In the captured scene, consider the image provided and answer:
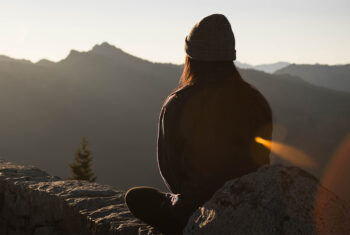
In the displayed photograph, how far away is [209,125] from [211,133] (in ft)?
0.18

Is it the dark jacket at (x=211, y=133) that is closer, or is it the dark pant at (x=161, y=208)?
the dark jacket at (x=211, y=133)

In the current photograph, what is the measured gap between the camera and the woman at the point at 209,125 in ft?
9.09

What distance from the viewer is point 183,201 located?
2959 mm

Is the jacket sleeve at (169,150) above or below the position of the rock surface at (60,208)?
above

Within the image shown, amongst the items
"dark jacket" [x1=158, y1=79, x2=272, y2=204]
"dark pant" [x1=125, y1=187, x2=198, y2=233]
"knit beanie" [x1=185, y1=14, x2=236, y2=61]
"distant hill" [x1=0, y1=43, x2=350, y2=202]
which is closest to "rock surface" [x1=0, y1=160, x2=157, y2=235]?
"dark pant" [x1=125, y1=187, x2=198, y2=233]

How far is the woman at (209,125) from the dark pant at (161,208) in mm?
10

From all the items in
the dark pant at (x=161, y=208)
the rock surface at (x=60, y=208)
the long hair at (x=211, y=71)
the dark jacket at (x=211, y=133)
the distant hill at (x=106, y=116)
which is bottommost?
the distant hill at (x=106, y=116)

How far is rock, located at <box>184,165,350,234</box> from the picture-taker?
2.17 meters

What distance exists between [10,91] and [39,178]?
132m

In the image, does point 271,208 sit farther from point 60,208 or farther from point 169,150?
point 60,208

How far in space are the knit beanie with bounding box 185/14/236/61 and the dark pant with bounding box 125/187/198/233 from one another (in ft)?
3.46

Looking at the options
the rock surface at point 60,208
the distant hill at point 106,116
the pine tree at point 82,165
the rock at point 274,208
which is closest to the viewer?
the rock at point 274,208

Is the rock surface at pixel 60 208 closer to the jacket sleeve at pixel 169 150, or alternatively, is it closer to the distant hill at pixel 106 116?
the jacket sleeve at pixel 169 150

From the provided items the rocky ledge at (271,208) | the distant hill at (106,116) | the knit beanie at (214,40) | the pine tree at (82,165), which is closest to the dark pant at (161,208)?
→ the rocky ledge at (271,208)
